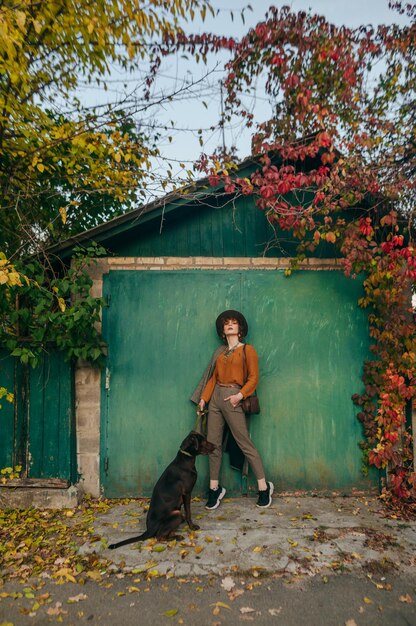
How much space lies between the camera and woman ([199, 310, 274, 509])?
4.97 meters

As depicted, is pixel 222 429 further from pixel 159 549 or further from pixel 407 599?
pixel 407 599

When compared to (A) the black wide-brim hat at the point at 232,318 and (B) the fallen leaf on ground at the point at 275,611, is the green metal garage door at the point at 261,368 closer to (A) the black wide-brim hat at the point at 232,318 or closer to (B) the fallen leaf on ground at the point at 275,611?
(A) the black wide-brim hat at the point at 232,318

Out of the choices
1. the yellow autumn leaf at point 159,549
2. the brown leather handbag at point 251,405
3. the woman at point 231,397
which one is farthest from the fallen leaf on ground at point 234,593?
the brown leather handbag at point 251,405

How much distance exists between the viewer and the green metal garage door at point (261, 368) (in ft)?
17.5

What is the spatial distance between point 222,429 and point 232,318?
1.30 m

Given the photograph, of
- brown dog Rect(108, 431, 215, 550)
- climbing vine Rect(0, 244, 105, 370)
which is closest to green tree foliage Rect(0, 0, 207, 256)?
climbing vine Rect(0, 244, 105, 370)

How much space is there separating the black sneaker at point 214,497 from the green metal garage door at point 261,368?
0.23 metres

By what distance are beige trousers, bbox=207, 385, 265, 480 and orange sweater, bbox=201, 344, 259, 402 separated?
0.36 feet

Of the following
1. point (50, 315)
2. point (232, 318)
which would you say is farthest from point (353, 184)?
point (50, 315)

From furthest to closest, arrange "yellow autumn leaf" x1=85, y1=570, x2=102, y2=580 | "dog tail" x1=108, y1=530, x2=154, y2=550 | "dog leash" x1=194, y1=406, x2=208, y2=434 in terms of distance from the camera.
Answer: "dog leash" x1=194, y1=406, x2=208, y2=434 < "dog tail" x1=108, y1=530, x2=154, y2=550 < "yellow autumn leaf" x1=85, y1=570, x2=102, y2=580

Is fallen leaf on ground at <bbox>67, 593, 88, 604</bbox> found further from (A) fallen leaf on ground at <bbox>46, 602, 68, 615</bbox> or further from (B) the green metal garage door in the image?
(B) the green metal garage door

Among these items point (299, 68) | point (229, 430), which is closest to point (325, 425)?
point (229, 430)

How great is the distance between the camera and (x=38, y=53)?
573cm

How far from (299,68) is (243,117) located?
3.33 feet
